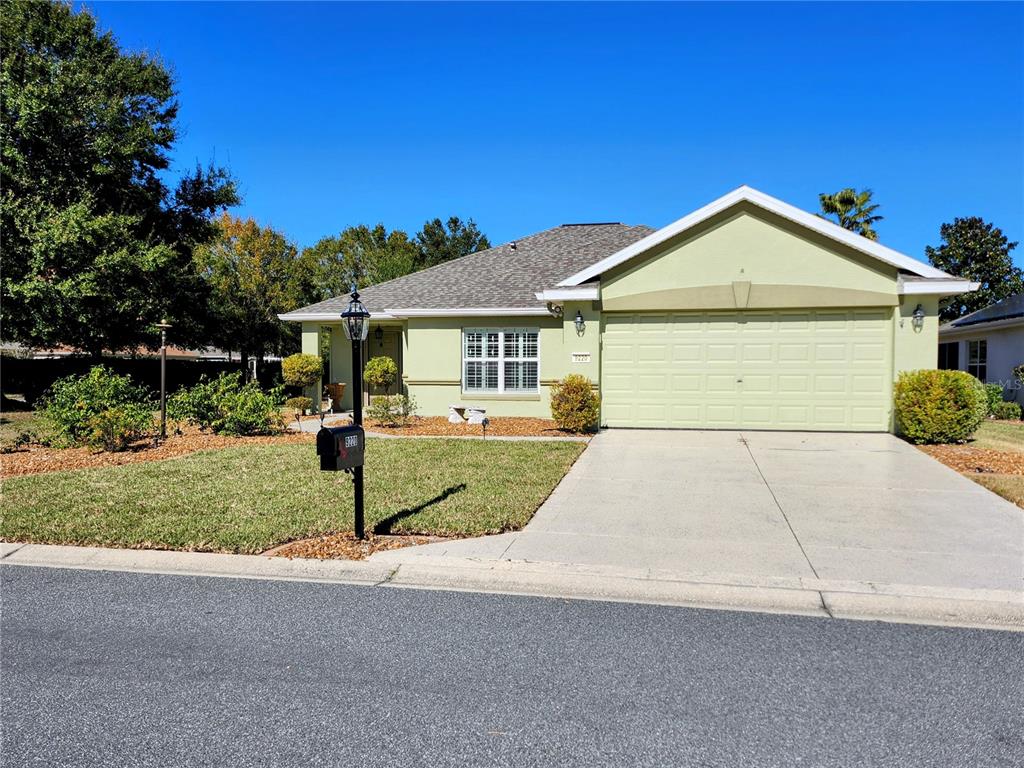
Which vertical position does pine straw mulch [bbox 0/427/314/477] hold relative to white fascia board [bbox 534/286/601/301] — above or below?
below

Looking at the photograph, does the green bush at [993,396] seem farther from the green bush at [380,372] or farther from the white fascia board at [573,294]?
the green bush at [380,372]

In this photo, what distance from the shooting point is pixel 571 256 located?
19828 mm

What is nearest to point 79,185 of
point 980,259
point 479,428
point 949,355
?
point 479,428

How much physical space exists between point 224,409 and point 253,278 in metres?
18.3

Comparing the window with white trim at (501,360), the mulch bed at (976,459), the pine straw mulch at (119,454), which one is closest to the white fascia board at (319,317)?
the window with white trim at (501,360)

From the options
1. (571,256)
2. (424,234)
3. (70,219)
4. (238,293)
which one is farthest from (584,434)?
(424,234)

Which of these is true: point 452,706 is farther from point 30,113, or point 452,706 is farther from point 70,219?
point 30,113

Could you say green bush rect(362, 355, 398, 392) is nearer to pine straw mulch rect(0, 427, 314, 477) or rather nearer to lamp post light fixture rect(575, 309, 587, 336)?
pine straw mulch rect(0, 427, 314, 477)

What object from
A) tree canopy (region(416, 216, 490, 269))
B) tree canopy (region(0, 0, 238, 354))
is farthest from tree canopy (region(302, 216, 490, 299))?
tree canopy (region(0, 0, 238, 354))

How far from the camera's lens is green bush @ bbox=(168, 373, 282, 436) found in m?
13.0

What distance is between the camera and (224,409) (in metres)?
13.1

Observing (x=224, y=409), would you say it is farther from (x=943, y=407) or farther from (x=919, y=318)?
(x=919, y=318)

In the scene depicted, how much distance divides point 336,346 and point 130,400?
7.09 m

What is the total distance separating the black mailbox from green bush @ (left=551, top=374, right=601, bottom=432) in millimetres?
7898
